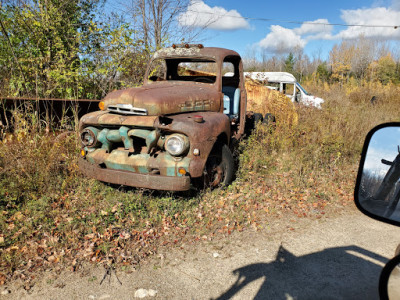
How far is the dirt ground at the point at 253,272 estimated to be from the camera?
8.63ft

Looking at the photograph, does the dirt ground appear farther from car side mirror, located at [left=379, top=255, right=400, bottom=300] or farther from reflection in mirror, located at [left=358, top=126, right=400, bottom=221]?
car side mirror, located at [left=379, top=255, right=400, bottom=300]

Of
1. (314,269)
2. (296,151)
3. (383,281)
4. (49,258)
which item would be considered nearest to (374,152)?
(383,281)

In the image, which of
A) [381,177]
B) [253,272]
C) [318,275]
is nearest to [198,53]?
[253,272]

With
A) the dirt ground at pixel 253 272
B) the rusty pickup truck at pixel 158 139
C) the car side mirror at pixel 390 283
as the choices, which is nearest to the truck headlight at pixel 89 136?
the rusty pickup truck at pixel 158 139

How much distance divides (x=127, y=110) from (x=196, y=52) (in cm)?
199

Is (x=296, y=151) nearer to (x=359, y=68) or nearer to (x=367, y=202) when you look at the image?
(x=367, y=202)

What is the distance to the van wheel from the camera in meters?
4.34

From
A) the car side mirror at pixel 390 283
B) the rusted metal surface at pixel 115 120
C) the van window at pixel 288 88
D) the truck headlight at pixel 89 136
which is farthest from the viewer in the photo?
the van window at pixel 288 88

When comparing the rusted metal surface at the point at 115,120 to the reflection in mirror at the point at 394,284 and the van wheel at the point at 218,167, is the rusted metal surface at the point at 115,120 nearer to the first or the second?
the van wheel at the point at 218,167

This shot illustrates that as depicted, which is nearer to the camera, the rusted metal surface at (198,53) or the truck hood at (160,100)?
the truck hood at (160,100)

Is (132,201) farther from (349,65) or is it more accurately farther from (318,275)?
(349,65)

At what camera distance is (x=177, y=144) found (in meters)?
3.60

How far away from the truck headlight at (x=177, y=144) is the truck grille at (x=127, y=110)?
58 centimetres

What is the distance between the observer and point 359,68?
37.8 metres
